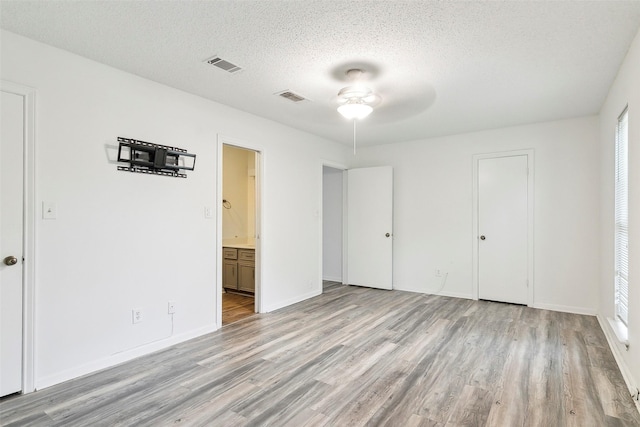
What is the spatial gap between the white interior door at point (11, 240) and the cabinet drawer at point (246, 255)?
291cm

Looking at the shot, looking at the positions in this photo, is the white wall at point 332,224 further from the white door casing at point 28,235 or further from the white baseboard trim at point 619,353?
the white door casing at point 28,235

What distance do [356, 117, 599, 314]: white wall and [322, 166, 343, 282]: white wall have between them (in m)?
0.65

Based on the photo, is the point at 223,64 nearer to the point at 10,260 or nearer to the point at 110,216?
the point at 110,216

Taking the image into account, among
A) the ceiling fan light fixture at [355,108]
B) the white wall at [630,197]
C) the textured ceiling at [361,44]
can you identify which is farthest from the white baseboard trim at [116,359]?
the white wall at [630,197]

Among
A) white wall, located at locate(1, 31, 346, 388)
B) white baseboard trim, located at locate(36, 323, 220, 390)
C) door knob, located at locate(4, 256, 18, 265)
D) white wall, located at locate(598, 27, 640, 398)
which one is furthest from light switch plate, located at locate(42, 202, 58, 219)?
white wall, located at locate(598, 27, 640, 398)

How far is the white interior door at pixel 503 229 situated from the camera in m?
4.60

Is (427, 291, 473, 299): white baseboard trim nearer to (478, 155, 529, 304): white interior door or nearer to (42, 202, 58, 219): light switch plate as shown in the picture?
(478, 155, 529, 304): white interior door

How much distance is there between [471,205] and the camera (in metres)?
4.99

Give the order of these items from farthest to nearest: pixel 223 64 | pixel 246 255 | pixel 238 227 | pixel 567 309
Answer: pixel 238 227 → pixel 246 255 → pixel 567 309 → pixel 223 64

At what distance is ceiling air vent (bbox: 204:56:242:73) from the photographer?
2.69 m

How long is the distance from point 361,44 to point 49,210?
2.58 m

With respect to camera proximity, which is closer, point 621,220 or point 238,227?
point 621,220

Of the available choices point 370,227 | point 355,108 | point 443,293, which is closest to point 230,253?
point 370,227

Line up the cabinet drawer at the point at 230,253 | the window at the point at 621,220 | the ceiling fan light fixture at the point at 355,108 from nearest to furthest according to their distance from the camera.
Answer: the window at the point at 621,220
the ceiling fan light fixture at the point at 355,108
the cabinet drawer at the point at 230,253
